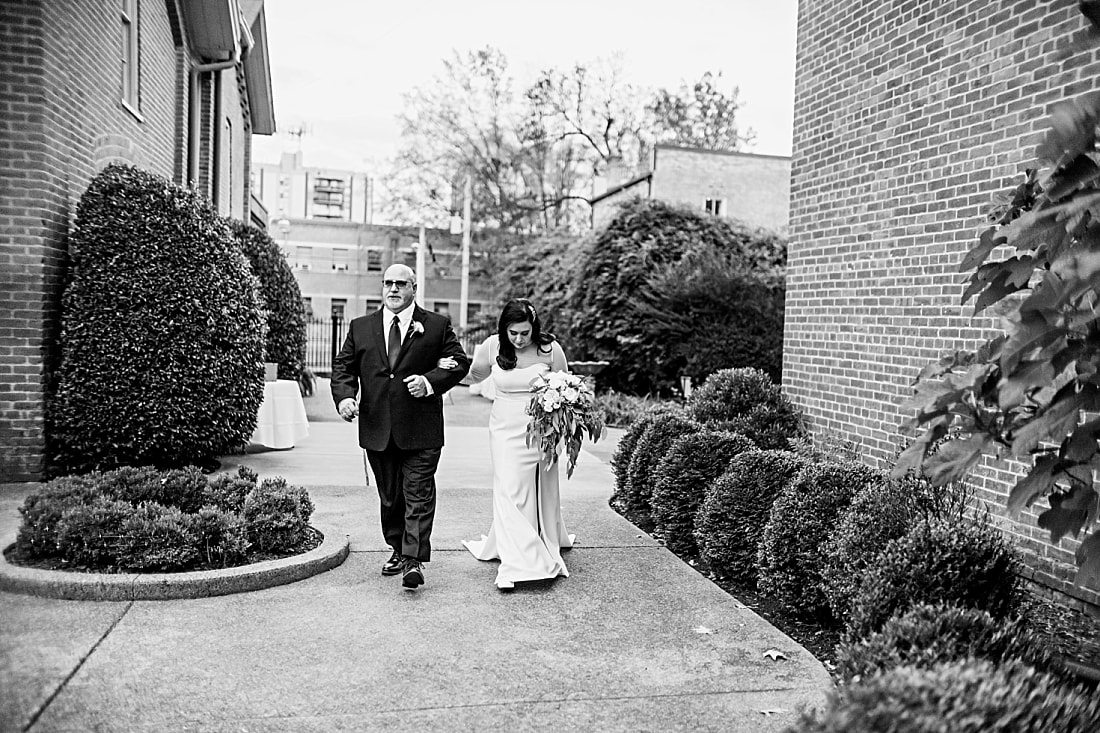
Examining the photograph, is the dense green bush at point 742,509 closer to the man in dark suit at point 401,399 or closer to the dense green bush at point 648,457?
the dense green bush at point 648,457

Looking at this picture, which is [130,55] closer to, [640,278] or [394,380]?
[394,380]

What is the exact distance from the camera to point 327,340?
142 ft

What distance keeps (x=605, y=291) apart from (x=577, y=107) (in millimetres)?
24440

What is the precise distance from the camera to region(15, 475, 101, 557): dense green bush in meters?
6.01

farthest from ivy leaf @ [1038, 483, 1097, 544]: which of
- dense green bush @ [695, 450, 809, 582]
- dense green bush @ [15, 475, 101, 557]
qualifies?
dense green bush @ [15, 475, 101, 557]

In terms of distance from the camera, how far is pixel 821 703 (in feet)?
14.7

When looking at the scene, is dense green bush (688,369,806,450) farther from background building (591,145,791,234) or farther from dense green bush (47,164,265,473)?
background building (591,145,791,234)

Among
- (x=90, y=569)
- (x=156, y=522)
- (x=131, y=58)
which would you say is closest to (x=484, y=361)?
(x=156, y=522)

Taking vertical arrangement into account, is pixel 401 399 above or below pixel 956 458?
below

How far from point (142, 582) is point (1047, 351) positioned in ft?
16.3

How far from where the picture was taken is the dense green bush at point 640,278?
18.3 meters

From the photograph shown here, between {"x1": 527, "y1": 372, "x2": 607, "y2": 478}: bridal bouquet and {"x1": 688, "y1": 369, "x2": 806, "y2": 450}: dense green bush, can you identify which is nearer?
{"x1": 527, "y1": 372, "x2": 607, "y2": 478}: bridal bouquet

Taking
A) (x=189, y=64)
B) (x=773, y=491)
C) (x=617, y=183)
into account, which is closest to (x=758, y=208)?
(x=617, y=183)

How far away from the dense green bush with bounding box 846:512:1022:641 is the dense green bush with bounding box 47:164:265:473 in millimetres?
6852
